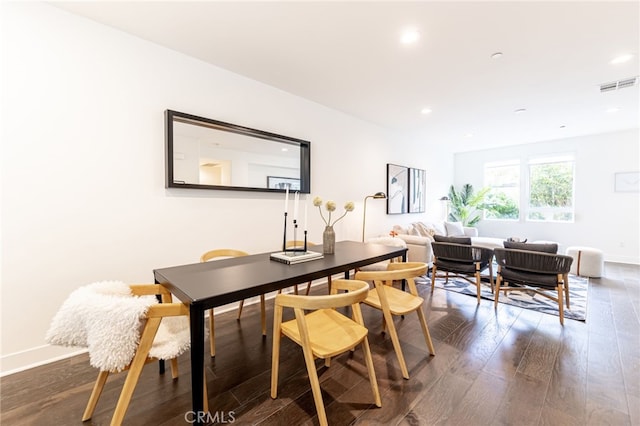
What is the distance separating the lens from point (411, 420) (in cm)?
143

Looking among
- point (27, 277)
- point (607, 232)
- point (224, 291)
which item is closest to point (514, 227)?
point (607, 232)

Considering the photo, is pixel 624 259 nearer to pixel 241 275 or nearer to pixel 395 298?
pixel 395 298

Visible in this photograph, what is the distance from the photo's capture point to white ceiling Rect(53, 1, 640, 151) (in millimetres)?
1943

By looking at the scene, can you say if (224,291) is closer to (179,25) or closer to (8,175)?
(8,175)

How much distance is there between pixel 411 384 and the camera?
1.72 meters

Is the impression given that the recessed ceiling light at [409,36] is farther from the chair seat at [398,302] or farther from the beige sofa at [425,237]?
the beige sofa at [425,237]

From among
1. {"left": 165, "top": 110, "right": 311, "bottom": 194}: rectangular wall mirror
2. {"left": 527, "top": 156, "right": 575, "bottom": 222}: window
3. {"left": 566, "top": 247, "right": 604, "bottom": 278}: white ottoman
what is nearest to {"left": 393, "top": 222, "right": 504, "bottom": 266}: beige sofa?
{"left": 566, "top": 247, "right": 604, "bottom": 278}: white ottoman

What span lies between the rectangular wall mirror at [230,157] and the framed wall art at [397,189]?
2182mm

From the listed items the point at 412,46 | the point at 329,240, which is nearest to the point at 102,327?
the point at 329,240

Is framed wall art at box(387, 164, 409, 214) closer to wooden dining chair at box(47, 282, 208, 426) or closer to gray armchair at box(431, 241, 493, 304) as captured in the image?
gray armchair at box(431, 241, 493, 304)

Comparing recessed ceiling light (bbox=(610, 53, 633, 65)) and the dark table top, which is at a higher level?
recessed ceiling light (bbox=(610, 53, 633, 65))

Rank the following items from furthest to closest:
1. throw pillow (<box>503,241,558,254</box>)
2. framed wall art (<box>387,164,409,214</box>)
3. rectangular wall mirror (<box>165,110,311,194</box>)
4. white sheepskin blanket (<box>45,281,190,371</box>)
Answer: framed wall art (<box>387,164,409,214</box>) → throw pillow (<box>503,241,558,254</box>) → rectangular wall mirror (<box>165,110,311,194</box>) → white sheepskin blanket (<box>45,281,190,371</box>)

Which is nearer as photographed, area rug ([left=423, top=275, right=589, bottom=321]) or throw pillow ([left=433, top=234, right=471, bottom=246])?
area rug ([left=423, top=275, right=589, bottom=321])

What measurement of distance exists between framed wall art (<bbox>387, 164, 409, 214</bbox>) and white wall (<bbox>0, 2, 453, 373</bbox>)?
303 cm
